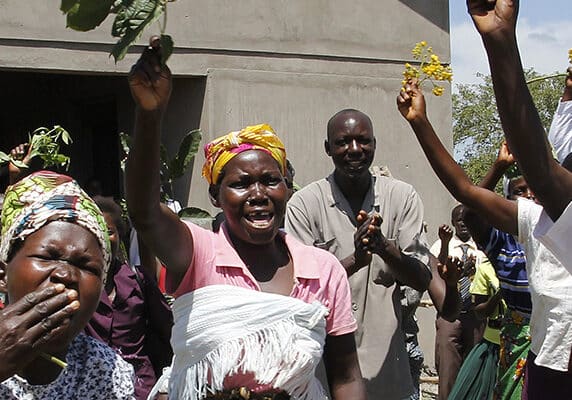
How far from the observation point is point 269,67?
9.24 m

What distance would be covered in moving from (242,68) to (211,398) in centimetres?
629

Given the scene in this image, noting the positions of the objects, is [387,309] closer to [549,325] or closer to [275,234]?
[549,325]

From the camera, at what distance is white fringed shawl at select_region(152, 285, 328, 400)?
10.1 ft

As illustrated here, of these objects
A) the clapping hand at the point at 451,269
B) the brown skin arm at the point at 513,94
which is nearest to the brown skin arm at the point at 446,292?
the clapping hand at the point at 451,269

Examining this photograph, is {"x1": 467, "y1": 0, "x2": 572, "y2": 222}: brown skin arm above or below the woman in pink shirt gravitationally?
above

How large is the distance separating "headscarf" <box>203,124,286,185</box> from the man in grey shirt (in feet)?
3.66

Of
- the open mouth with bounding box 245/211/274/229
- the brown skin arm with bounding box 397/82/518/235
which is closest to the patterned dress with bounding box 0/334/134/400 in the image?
the open mouth with bounding box 245/211/274/229

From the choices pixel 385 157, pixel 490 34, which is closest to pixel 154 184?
pixel 490 34

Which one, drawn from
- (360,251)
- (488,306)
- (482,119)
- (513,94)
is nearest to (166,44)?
(513,94)

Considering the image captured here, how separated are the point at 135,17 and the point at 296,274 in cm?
128

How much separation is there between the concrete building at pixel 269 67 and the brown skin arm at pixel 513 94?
609 cm

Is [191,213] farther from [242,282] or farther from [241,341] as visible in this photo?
[241,341]

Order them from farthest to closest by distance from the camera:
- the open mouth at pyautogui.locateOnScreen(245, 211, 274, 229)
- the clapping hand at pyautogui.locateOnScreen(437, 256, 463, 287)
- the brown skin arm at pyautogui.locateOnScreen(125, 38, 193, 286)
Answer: the clapping hand at pyautogui.locateOnScreen(437, 256, 463, 287) < the open mouth at pyautogui.locateOnScreen(245, 211, 274, 229) < the brown skin arm at pyautogui.locateOnScreen(125, 38, 193, 286)

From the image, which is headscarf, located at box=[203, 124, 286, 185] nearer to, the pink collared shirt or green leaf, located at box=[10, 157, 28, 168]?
the pink collared shirt
